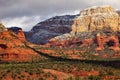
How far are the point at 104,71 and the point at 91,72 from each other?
695cm

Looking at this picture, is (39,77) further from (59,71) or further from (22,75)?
(59,71)

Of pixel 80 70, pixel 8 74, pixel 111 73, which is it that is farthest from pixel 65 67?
pixel 8 74

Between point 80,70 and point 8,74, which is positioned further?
point 80,70

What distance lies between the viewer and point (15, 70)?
163m

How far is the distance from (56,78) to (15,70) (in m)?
17.2

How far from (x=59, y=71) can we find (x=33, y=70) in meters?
15.0

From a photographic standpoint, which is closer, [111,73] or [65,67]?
[111,73]

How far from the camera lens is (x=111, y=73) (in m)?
176

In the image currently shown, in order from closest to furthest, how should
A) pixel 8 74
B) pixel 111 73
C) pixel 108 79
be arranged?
pixel 108 79 → pixel 8 74 → pixel 111 73

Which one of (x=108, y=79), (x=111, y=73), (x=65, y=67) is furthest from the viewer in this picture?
(x=65, y=67)

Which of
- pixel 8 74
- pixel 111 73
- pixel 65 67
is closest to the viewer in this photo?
pixel 8 74

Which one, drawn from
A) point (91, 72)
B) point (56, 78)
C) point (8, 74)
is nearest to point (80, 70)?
point (91, 72)

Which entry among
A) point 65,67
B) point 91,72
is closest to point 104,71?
point 91,72

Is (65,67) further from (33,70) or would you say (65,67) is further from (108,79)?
(108,79)
